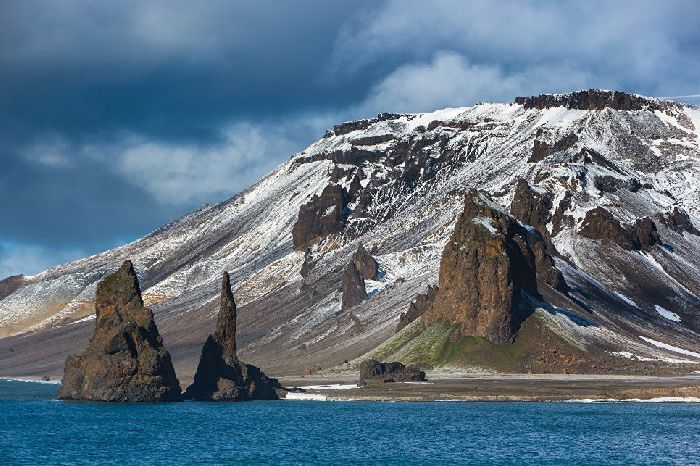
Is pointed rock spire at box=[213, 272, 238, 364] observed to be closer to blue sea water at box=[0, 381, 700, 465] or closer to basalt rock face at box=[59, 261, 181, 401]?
blue sea water at box=[0, 381, 700, 465]

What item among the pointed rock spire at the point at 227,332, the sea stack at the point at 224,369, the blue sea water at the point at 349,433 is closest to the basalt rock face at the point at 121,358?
the blue sea water at the point at 349,433

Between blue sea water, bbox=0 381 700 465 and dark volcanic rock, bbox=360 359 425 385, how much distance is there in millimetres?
30740

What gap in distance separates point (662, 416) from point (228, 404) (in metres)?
52.7

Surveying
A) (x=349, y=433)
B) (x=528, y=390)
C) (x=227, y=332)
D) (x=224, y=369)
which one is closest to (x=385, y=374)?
(x=528, y=390)

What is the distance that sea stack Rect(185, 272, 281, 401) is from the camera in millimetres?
160375

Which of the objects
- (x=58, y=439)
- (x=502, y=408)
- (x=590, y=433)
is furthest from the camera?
(x=502, y=408)

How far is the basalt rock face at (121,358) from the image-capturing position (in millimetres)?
148375

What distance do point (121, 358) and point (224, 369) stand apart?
18944mm

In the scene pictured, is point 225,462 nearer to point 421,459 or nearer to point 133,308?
point 421,459

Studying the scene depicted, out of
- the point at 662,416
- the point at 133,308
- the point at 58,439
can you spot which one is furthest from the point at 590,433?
the point at 133,308

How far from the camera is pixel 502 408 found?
15525cm

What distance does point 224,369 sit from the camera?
536 feet

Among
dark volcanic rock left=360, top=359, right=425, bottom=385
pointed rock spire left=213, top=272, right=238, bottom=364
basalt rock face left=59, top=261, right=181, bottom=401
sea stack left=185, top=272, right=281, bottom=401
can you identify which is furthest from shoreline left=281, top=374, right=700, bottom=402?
basalt rock face left=59, top=261, right=181, bottom=401

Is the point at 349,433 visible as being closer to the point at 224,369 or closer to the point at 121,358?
the point at 121,358
